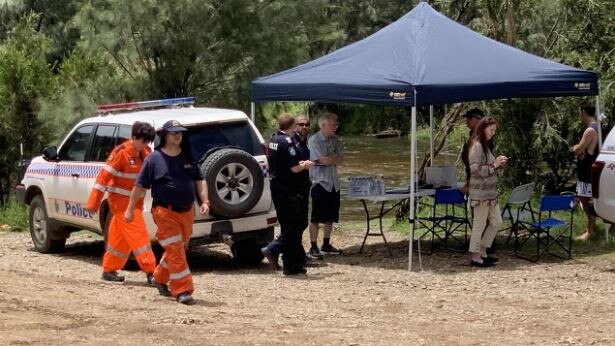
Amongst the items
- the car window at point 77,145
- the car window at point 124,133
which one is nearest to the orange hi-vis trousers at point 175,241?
the car window at point 124,133

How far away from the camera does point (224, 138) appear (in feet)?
35.2

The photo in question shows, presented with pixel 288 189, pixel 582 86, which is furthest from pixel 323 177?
pixel 582 86

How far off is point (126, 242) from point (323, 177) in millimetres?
2786

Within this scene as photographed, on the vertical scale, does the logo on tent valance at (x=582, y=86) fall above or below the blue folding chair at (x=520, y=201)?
above

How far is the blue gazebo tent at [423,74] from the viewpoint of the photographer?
10828mm

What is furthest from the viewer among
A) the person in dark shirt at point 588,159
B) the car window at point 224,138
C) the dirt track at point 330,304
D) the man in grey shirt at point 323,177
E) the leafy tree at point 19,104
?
the leafy tree at point 19,104

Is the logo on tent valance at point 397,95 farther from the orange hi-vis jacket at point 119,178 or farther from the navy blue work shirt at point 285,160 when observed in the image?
the orange hi-vis jacket at point 119,178

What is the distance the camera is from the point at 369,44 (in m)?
12.0

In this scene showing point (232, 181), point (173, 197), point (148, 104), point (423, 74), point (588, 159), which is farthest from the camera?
point (588, 159)

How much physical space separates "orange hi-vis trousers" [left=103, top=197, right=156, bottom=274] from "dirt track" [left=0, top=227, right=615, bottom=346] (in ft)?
0.80

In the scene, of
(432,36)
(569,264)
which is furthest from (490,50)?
(569,264)

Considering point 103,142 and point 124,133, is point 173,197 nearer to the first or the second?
point 124,133

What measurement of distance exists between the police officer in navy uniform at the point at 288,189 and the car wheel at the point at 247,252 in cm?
75

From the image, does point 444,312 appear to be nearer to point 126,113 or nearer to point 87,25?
point 126,113
